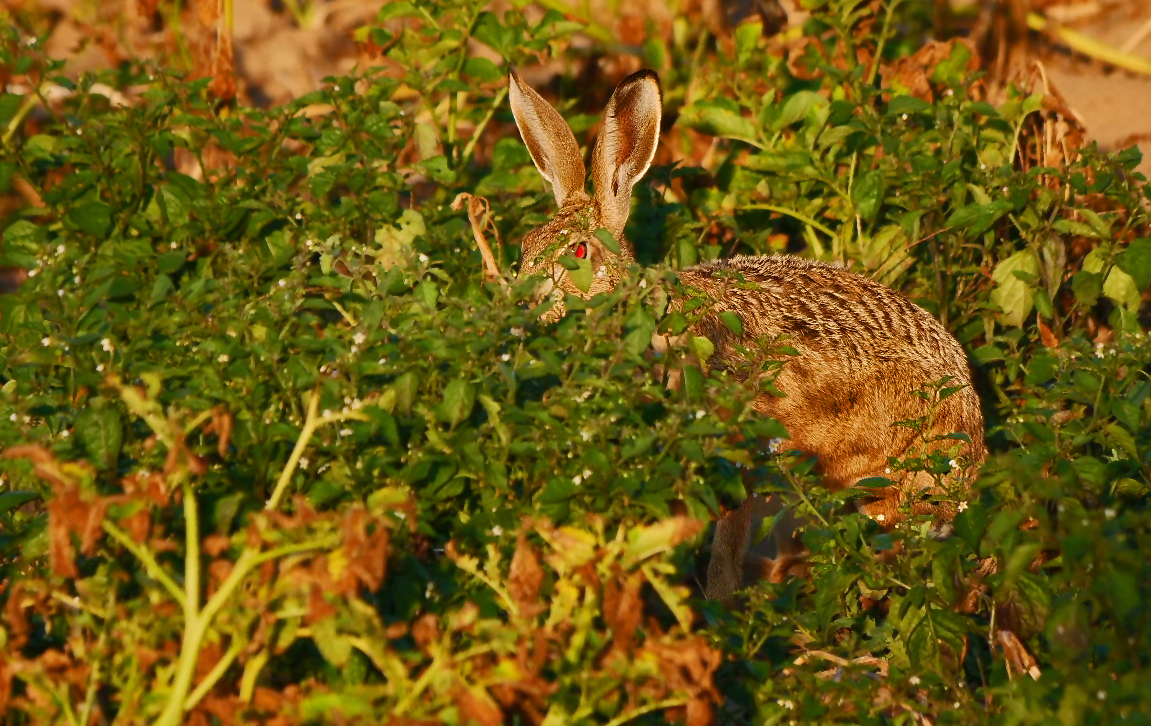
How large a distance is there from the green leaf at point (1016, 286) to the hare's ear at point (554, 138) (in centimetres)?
160

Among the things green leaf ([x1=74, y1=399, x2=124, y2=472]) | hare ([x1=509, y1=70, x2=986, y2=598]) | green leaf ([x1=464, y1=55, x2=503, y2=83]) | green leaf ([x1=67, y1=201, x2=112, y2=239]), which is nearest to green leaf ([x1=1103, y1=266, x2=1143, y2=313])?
hare ([x1=509, y1=70, x2=986, y2=598])

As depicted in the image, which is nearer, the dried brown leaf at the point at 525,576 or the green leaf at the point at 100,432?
the dried brown leaf at the point at 525,576

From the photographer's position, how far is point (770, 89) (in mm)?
6543

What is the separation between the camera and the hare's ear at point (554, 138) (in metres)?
5.44

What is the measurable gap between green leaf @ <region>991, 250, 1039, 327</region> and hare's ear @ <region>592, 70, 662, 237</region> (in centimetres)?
142

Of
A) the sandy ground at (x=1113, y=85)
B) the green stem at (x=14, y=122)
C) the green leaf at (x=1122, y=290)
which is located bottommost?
the green leaf at (x=1122, y=290)

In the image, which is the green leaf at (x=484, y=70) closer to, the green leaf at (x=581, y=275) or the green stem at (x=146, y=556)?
the green leaf at (x=581, y=275)

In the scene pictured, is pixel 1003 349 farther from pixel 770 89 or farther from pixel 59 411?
pixel 59 411

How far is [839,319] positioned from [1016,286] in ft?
2.67

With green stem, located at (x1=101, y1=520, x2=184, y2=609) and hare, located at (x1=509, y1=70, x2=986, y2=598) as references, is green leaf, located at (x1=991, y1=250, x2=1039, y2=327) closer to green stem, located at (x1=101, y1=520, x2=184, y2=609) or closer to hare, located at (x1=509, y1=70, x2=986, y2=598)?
hare, located at (x1=509, y1=70, x2=986, y2=598)

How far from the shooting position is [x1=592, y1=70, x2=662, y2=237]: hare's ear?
5109 millimetres

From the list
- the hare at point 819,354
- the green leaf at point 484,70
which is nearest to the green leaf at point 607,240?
the hare at point 819,354

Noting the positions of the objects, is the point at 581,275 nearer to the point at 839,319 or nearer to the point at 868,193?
the point at 839,319

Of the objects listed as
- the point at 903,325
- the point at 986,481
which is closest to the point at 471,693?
the point at 986,481
